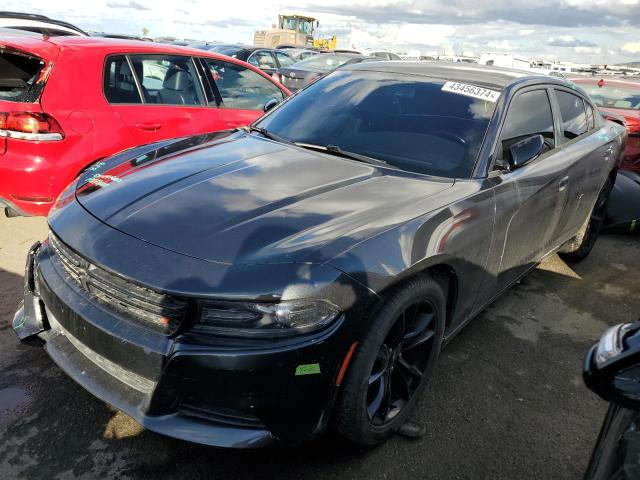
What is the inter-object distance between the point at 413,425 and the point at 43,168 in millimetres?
3014

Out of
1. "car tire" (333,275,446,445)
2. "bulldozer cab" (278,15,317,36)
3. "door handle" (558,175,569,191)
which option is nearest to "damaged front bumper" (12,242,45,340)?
"car tire" (333,275,446,445)

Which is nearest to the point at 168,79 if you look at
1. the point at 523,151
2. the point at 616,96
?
the point at 523,151

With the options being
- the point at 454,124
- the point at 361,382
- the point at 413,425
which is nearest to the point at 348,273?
the point at 361,382

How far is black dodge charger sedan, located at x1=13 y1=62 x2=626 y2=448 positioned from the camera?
181 cm

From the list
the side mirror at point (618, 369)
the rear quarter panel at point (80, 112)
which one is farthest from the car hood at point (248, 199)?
the rear quarter panel at point (80, 112)

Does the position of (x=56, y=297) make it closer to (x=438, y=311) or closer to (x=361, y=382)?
(x=361, y=382)

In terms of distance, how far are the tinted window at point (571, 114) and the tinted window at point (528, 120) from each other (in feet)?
0.87

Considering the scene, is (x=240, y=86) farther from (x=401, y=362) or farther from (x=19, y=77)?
(x=401, y=362)

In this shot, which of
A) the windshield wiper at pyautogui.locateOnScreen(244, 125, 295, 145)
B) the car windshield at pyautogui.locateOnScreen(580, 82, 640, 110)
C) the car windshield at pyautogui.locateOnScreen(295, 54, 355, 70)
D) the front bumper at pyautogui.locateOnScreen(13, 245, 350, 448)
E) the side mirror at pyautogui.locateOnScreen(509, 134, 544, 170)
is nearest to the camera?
the front bumper at pyautogui.locateOnScreen(13, 245, 350, 448)

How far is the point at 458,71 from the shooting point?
335 cm

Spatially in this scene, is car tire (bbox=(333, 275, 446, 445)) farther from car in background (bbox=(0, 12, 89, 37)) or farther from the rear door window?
car in background (bbox=(0, 12, 89, 37))

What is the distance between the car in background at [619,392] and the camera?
3.96 feet

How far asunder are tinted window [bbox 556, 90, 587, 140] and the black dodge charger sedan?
44 cm

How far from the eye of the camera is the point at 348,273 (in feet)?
6.21
